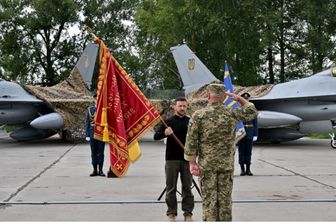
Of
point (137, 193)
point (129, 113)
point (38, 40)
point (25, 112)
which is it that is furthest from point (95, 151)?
point (38, 40)

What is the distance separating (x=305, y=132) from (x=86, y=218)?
15552 millimetres

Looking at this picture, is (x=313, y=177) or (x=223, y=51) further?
(x=223, y=51)

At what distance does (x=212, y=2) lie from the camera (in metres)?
32.8

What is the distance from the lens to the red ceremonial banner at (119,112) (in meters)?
7.17

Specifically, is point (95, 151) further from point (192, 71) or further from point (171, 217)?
point (192, 71)

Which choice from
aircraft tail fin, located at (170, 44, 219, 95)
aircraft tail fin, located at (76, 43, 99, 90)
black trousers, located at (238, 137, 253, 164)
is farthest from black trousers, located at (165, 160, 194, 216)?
aircraft tail fin, located at (76, 43, 99, 90)

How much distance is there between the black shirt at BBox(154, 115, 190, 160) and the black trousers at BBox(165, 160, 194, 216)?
0.07 meters

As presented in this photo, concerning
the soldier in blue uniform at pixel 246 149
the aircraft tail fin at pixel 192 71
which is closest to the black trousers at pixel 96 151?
the soldier in blue uniform at pixel 246 149

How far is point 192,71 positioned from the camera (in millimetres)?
22344

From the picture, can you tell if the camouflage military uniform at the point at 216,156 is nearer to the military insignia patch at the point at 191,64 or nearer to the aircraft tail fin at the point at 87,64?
the military insignia patch at the point at 191,64

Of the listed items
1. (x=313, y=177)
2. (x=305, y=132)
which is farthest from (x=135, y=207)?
(x=305, y=132)

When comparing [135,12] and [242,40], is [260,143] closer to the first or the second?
[242,40]

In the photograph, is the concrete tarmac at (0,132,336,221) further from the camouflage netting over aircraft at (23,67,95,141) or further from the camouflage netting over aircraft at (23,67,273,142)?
the camouflage netting over aircraft at (23,67,95,141)

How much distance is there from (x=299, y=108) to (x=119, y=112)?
1359 cm
